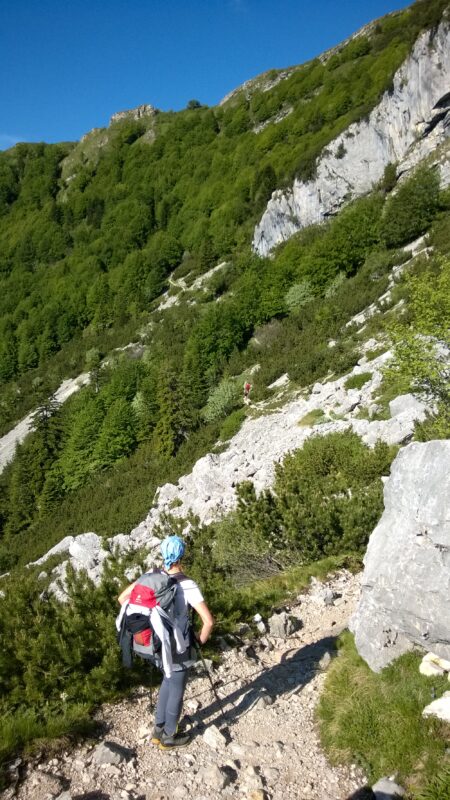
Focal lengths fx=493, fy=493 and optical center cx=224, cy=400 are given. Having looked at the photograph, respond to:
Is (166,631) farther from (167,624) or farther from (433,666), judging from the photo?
(433,666)

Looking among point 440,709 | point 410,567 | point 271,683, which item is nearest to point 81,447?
point 271,683

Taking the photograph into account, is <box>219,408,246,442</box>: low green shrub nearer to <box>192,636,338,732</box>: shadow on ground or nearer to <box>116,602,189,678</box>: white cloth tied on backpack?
<box>192,636,338,732</box>: shadow on ground

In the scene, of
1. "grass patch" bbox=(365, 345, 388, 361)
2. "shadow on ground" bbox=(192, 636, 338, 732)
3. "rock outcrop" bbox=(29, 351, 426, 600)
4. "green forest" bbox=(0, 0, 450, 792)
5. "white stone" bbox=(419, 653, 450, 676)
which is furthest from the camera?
"grass patch" bbox=(365, 345, 388, 361)

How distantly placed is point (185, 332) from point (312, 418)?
33.6 m

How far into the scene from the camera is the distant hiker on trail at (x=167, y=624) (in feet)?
13.3

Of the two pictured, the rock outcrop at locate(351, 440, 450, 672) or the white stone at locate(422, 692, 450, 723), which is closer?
the white stone at locate(422, 692, 450, 723)

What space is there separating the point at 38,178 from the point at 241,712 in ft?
470

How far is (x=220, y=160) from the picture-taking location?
287ft

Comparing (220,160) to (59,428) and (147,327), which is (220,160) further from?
(59,428)

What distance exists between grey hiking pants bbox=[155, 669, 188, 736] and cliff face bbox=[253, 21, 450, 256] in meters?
42.1

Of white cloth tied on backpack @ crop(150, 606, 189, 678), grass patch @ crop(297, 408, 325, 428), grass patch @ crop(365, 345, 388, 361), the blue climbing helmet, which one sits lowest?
grass patch @ crop(297, 408, 325, 428)

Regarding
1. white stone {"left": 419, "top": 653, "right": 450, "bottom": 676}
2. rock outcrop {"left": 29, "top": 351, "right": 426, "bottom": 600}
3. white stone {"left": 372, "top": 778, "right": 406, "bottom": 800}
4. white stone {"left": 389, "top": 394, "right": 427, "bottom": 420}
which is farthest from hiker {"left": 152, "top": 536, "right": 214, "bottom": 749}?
white stone {"left": 389, "top": 394, "right": 427, "bottom": 420}

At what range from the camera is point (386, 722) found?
4.11 meters

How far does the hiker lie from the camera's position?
4.08 metres
